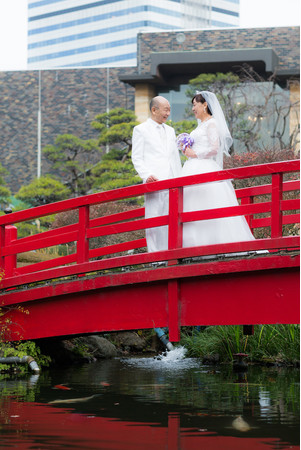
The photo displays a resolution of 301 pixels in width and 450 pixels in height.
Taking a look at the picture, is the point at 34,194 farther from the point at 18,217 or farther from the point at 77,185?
the point at 18,217

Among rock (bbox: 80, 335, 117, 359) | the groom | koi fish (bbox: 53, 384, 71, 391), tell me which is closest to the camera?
koi fish (bbox: 53, 384, 71, 391)

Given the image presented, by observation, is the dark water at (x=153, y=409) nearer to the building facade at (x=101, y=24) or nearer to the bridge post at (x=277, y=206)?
the bridge post at (x=277, y=206)

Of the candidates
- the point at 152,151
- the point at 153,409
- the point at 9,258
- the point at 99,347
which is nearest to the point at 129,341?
the point at 99,347

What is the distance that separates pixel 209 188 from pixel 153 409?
7.43ft

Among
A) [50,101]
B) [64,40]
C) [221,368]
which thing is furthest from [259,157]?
[64,40]

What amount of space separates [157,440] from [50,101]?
31.9 meters

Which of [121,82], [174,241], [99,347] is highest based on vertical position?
[121,82]

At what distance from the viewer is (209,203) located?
7930mm

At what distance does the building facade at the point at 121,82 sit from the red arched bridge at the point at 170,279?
22.3m

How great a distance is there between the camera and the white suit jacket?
848 centimetres

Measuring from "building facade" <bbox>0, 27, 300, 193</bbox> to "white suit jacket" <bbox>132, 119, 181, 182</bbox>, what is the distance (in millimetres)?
21850

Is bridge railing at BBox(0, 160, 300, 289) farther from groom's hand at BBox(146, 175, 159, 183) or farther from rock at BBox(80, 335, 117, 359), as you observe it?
rock at BBox(80, 335, 117, 359)

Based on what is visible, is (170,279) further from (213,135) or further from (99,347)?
(99,347)

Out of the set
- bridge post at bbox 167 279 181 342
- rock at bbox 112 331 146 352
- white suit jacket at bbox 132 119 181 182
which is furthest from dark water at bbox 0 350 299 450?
rock at bbox 112 331 146 352
